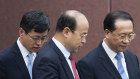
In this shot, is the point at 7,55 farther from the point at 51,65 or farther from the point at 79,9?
the point at 79,9

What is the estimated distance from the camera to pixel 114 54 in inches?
159

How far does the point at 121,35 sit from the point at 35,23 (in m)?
0.80

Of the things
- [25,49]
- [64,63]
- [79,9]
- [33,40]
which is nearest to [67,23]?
[64,63]

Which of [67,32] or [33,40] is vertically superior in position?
[67,32]

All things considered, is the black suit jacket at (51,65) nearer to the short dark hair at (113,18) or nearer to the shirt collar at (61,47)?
the shirt collar at (61,47)

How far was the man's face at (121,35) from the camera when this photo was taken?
3.96 m

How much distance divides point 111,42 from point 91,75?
0.38m

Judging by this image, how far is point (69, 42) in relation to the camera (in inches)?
141

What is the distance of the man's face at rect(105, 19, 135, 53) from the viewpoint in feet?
13.0

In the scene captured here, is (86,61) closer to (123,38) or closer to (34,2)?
(123,38)

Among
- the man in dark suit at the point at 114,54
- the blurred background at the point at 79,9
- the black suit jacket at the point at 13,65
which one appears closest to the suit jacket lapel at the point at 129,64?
the man in dark suit at the point at 114,54

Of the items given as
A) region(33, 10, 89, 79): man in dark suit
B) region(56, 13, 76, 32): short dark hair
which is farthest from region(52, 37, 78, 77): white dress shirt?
region(56, 13, 76, 32): short dark hair

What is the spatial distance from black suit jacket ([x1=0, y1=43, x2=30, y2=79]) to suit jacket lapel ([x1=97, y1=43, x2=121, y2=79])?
27.1 inches

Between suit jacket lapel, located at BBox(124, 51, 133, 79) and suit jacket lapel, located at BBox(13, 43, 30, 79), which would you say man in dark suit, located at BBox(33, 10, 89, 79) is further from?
suit jacket lapel, located at BBox(124, 51, 133, 79)
